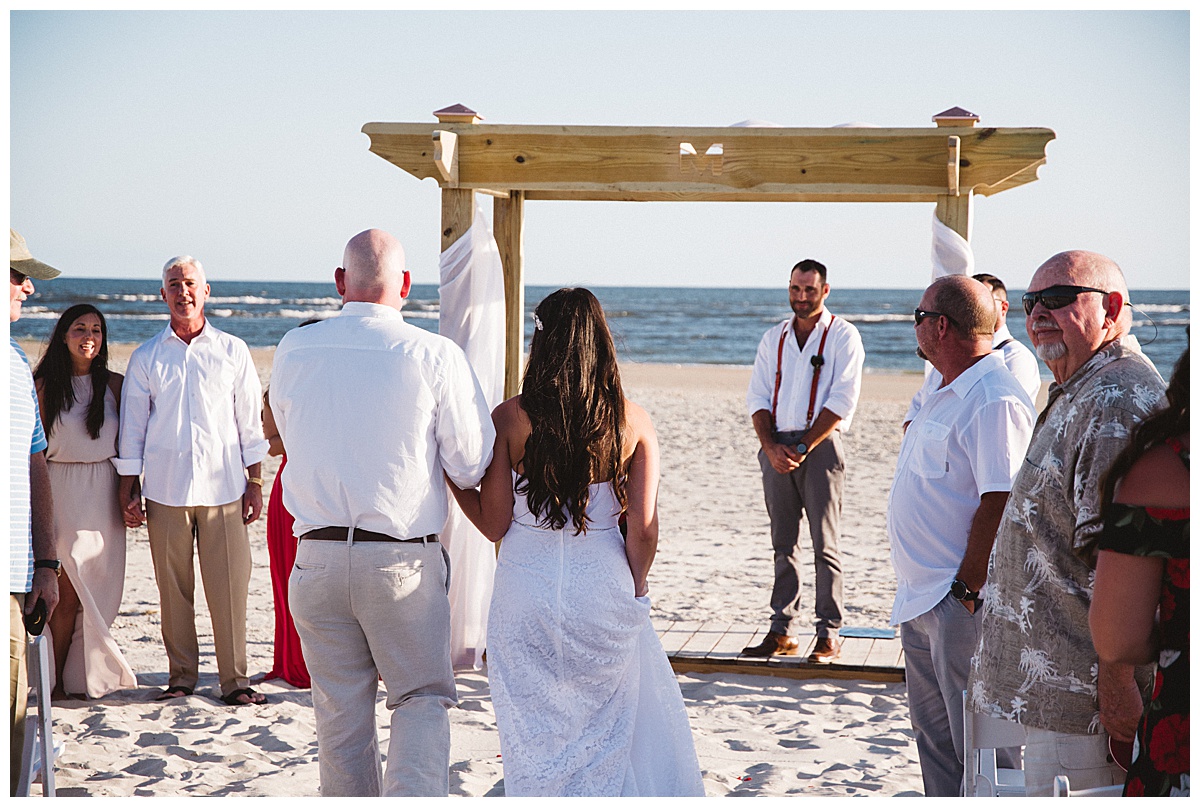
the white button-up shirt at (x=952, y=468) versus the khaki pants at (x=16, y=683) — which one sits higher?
the white button-up shirt at (x=952, y=468)

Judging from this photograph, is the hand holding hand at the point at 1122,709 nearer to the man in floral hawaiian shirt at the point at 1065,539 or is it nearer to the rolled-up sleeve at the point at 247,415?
the man in floral hawaiian shirt at the point at 1065,539

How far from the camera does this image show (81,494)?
4.69 metres

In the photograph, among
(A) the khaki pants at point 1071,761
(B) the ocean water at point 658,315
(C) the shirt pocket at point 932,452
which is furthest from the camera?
(B) the ocean water at point 658,315

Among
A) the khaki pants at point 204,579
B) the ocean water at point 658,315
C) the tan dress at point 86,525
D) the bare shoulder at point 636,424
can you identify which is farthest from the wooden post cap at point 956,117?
the ocean water at point 658,315

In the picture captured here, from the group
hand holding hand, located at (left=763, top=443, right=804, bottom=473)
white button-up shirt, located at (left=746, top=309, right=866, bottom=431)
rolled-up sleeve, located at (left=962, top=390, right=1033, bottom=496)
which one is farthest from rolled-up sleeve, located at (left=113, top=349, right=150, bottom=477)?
rolled-up sleeve, located at (left=962, top=390, right=1033, bottom=496)

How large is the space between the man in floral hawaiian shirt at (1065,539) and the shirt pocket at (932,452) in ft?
2.02

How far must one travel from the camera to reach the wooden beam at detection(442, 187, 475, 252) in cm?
501

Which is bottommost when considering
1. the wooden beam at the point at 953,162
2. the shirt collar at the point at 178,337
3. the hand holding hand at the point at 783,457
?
the hand holding hand at the point at 783,457

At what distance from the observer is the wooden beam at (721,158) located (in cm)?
464

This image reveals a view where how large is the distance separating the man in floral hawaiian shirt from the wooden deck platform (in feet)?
8.90

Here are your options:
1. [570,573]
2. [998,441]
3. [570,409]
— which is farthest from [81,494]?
A: [998,441]

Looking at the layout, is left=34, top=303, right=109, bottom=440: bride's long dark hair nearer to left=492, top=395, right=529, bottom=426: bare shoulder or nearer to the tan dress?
the tan dress

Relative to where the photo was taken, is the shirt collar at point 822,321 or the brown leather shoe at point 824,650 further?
the shirt collar at point 822,321

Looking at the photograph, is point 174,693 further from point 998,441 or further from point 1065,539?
point 1065,539
